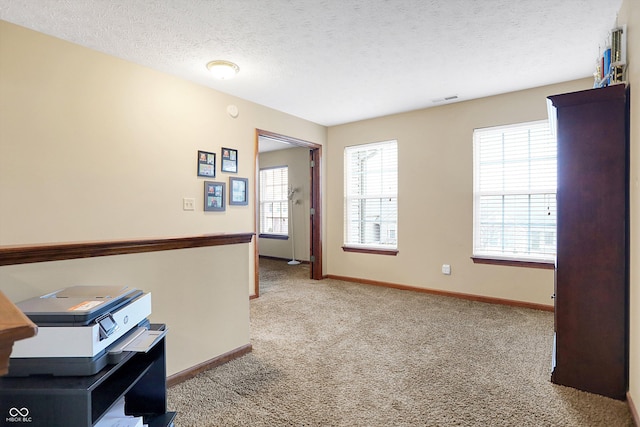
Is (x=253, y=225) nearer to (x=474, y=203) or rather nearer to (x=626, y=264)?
(x=474, y=203)

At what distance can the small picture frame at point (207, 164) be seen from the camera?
357 cm

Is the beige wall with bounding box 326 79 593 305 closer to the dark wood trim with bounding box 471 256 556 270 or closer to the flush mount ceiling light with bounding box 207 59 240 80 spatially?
the dark wood trim with bounding box 471 256 556 270

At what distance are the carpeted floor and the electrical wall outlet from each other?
1265 mm

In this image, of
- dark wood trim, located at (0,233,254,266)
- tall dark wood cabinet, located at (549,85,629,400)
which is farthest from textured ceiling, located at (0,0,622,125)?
dark wood trim, located at (0,233,254,266)

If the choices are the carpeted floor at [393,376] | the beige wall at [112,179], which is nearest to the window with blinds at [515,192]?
the carpeted floor at [393,376]

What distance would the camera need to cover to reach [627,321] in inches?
74.8

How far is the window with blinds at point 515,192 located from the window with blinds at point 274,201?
4.23 m

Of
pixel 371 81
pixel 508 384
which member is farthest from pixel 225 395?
pixel 371 81

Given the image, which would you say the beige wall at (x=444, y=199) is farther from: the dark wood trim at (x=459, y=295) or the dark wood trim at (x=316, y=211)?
the dark wood trim at (x=316, y=211)

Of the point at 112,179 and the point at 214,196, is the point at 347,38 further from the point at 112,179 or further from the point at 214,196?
the point at 112,179

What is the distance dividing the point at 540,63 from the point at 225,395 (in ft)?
12.0

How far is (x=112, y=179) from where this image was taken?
9.51 feet

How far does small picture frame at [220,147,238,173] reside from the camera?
3.79 metres

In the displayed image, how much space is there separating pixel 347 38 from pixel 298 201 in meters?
4.69
